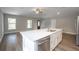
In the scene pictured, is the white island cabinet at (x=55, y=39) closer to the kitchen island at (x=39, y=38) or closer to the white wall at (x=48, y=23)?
the kitchen island at (x=39, y=38)

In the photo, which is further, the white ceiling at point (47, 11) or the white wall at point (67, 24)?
the white wall at point (67, 24)

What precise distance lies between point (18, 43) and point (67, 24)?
797 mm

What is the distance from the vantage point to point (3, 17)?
39.4 inches

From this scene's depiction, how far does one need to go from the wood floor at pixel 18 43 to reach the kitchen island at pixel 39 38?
67 millimetres

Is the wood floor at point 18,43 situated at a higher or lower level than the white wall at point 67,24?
lower

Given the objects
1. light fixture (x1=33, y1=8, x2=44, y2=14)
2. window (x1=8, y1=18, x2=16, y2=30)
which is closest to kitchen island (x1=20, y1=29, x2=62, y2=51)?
window (x1=8, y1=18, x2=16, y2=30)

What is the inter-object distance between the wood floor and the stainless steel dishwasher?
5.5 inches

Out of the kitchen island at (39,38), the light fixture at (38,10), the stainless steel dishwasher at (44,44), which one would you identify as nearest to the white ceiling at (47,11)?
the light fixture at (38,10)

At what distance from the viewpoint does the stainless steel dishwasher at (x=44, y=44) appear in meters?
1.06

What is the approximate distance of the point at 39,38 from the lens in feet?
3.61

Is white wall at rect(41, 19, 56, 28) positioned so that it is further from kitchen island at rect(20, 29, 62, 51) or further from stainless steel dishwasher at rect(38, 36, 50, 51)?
stainless steel dishwasher at rect(38, 36, 50, 51)

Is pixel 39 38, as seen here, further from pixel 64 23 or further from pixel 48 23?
pixel 64 23
